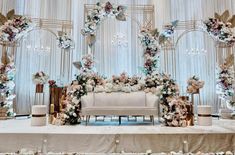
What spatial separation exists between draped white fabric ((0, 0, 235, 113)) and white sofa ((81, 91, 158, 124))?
334 cm

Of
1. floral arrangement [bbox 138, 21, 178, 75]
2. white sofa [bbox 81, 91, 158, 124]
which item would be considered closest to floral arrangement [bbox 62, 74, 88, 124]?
white sofa [bbox 81, 91, 158, 124]

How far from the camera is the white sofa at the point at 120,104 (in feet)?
14.0

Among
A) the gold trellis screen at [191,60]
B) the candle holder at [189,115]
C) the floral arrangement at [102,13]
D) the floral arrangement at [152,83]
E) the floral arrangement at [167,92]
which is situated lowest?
the candle holder at [189,115]

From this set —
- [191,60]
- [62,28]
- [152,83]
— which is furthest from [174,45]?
[62,28]

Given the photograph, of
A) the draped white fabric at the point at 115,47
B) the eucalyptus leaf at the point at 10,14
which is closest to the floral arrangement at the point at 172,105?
the draped white fabric at the point at 115,47

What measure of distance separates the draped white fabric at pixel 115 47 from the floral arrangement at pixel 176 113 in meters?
3.58

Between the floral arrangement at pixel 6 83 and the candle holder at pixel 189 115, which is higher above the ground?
the floral arrangement at pixel 6 83

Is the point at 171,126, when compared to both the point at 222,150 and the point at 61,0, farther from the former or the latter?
the point at 61,0

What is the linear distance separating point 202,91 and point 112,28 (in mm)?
4012

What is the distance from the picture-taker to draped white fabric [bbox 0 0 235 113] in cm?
740

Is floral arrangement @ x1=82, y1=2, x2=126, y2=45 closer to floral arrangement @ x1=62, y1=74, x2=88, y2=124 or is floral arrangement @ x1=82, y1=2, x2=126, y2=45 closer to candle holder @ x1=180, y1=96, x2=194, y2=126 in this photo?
floral arrangement @ x1=62, y1=74, x2=88, y2=124

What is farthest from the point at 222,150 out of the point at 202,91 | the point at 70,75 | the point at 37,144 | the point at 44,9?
the point at 44,9

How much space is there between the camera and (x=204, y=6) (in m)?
7.76

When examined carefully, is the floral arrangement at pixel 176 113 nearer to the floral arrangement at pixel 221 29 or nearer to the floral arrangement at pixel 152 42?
the floral arrangement at pixel 152 42
